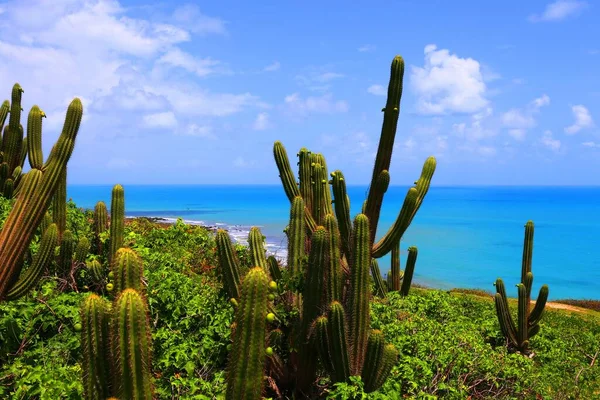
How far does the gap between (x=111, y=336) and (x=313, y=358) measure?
357 cm

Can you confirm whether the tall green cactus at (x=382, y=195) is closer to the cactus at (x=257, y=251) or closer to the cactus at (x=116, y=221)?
the cactus at (x=257, y=251)

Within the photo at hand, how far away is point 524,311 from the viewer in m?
11.9

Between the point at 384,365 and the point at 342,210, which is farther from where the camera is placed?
the point at 342,210

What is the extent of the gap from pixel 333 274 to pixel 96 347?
3.08m

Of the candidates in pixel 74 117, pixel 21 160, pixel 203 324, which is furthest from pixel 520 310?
pixel 21 160

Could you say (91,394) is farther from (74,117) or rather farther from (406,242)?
(406,242)

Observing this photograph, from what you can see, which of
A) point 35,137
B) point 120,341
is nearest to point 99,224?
point 35,137

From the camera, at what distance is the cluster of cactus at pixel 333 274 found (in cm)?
571

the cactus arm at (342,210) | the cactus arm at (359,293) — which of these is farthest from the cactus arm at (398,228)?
the cactus arm at (359,293)

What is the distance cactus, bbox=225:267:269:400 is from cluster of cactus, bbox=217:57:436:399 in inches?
68.6

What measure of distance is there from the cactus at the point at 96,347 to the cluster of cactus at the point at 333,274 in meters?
1.90

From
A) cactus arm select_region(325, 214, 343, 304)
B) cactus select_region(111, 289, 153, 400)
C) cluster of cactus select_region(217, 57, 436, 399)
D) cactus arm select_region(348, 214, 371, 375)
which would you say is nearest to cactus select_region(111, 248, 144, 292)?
cactus select_region(111, 289, 153, 400)

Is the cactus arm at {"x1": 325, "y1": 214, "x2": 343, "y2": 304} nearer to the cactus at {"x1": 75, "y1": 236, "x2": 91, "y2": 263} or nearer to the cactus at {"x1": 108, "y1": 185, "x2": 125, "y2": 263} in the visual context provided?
the cactus at {"x1": 108, "y1": 185, "x2": 125, "y2": 263}

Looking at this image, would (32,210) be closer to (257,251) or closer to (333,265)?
(257,251)
